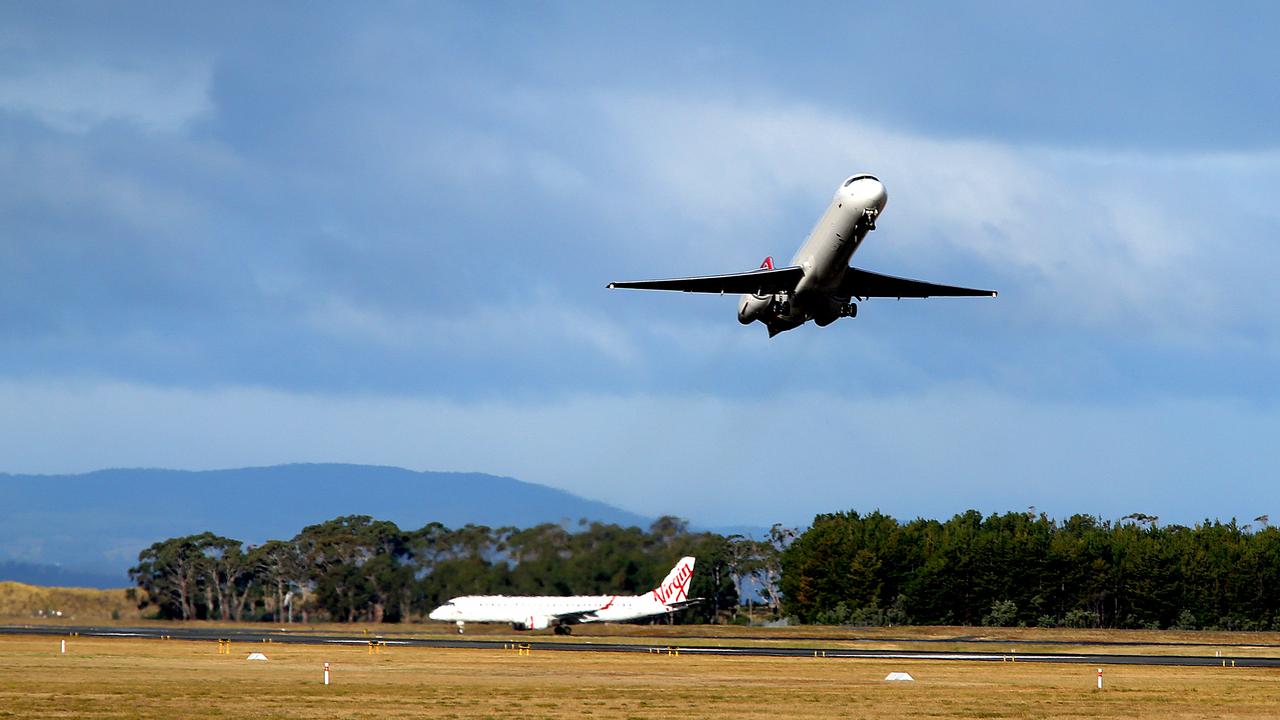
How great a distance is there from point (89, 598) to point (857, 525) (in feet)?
261

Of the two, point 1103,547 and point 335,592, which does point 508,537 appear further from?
point 1103,547

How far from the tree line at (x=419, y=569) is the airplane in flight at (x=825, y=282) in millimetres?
52410

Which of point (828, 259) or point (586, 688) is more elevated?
point (828, 259)

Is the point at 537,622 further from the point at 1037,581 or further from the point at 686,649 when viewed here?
the point at 1037,581

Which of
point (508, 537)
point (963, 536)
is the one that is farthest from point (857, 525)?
point (508, 537)

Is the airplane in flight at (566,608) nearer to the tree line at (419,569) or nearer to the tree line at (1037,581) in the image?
the tree line at (419,569)

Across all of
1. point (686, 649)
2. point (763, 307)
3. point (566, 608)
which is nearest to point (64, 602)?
point (566, 608)

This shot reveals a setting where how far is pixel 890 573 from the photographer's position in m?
134

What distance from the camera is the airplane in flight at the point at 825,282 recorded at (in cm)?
6116

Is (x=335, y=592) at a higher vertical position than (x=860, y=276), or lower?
lower

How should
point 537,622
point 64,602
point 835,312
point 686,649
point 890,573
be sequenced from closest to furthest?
point 835,312 < point 686,649 < point 537,622 < point 890,573 < point 64,602

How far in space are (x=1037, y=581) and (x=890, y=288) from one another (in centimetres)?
6728

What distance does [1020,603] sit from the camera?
130750mm

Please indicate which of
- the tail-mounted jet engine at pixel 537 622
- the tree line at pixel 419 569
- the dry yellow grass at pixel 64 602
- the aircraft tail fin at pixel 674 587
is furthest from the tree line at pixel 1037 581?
the dry yellow grass at pixel 64 602
